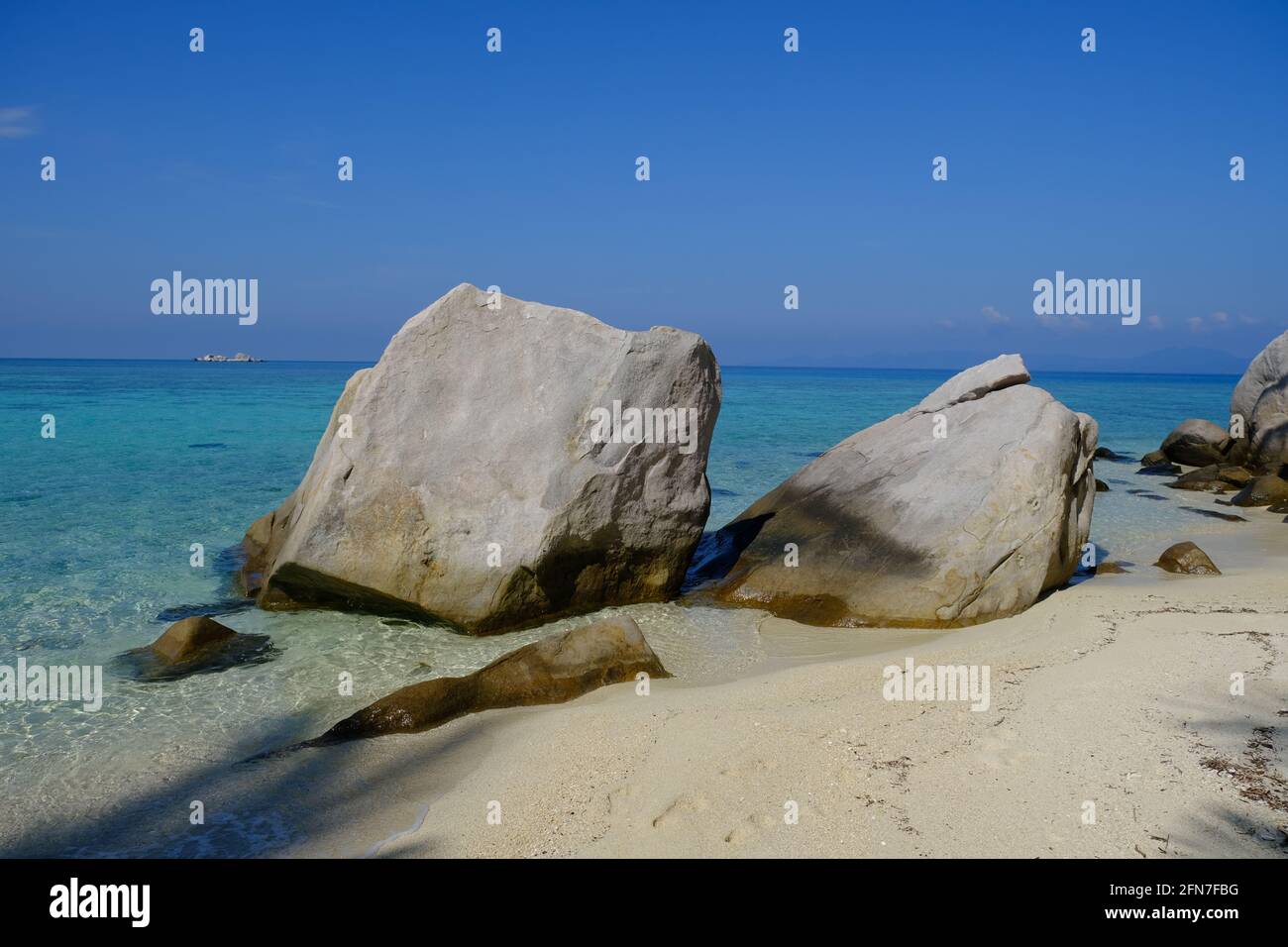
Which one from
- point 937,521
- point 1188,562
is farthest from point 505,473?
point 1188,562

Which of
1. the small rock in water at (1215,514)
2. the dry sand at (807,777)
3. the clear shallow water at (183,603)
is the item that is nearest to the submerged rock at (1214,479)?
the clear shallow water at (183,603)

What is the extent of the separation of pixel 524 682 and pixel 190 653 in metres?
3.14

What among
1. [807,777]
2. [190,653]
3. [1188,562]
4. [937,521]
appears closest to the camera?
[807,777]

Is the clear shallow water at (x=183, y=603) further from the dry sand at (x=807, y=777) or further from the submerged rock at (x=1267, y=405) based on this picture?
the submerged rock at (x=1267, y=405)

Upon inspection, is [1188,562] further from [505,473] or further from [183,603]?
[183,603]

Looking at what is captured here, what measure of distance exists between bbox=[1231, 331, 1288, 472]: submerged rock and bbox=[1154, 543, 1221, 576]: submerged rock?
10.2 m

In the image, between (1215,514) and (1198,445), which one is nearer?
(1215,514)

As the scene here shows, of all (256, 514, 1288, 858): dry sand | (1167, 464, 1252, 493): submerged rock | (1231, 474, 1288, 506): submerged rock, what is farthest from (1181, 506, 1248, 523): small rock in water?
(256, 514, 1288, 858): dry sand

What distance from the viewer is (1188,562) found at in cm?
1037

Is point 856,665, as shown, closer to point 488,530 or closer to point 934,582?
point 934,582

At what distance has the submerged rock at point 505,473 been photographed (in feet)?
26.7

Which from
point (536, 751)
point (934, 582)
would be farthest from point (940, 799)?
point (934, 582)
